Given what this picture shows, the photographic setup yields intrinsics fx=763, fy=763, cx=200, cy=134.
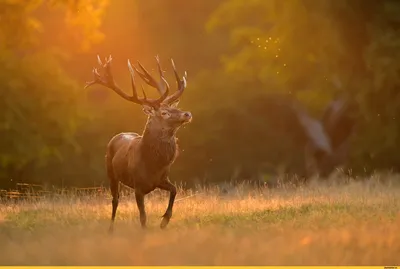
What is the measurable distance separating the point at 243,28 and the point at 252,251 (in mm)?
16726

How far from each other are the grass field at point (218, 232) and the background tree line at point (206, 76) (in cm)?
479

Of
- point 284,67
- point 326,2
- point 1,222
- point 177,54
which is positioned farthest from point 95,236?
point 177,54

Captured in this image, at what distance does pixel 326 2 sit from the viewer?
A: 20125 mm

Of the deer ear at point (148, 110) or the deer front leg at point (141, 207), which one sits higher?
the deer ear at point (148, 110)

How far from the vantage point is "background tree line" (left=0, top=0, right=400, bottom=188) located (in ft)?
67.8

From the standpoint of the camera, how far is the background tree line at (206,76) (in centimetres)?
2066

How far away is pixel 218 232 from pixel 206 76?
16.3 m

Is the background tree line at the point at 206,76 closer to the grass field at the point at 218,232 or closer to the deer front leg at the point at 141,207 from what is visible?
the grass field at the point at 218,232

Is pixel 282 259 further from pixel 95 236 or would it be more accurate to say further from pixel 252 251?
pixel 95 236

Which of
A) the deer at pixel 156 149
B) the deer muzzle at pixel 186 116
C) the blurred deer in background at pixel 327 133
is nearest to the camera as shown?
the deer muzzle at pixel 186 116

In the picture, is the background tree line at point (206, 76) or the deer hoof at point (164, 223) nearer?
the deer hoof at point (164, 223)

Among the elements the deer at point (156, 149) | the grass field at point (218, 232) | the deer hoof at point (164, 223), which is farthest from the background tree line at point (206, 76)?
the deer hoof at point (164, 223)

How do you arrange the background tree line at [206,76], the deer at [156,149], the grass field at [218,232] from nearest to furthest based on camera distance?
the grass field at [218,232], the deer at [156,149], the background tree line at [206,76]

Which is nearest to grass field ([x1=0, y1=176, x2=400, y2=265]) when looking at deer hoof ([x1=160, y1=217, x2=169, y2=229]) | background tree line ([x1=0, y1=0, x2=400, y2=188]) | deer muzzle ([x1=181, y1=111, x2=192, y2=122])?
deer hoof ([x1=160, y1=217, x2=169, y2=229])
